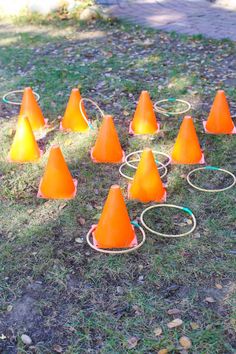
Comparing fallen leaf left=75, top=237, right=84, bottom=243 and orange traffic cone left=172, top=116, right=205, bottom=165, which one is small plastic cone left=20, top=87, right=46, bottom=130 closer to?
orange traffic cone left=172, top=116, right=205, bottom=165

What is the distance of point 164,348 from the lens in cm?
271

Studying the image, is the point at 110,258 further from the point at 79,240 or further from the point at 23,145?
the point at 23,145

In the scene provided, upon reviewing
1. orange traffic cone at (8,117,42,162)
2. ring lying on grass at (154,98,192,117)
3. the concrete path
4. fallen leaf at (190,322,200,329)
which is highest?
the concrete path

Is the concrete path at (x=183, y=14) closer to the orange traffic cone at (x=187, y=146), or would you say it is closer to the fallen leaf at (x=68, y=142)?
the orange traffic cone at (x=187, y=146)

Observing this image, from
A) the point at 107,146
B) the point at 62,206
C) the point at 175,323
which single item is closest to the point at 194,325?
the point at 175,323

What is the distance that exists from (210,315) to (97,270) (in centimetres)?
83

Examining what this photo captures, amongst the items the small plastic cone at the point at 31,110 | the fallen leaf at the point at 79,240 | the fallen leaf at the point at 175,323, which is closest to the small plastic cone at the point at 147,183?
the fallen leaf at the point at 79,240

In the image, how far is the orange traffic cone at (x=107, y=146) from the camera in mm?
4391

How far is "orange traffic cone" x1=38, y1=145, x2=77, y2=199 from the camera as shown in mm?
3920

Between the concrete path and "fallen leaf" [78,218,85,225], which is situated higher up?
the concrete path

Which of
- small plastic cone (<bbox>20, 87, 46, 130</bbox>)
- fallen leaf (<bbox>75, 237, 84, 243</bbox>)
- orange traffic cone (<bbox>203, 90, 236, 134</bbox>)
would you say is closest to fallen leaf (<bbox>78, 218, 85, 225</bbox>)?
fallen leaf (<bbox>75, 237, 84, 243</bbox>)

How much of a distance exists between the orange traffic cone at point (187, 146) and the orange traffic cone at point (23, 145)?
1377 millimetres

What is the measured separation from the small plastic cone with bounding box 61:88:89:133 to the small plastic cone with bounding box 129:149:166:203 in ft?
4.37

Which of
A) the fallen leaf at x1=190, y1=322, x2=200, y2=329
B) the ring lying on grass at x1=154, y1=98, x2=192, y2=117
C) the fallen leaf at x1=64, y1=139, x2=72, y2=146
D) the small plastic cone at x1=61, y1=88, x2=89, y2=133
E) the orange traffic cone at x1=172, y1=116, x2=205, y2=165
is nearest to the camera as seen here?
the fallen leaf at x1=190, y1=322, x2=200, y2=329
